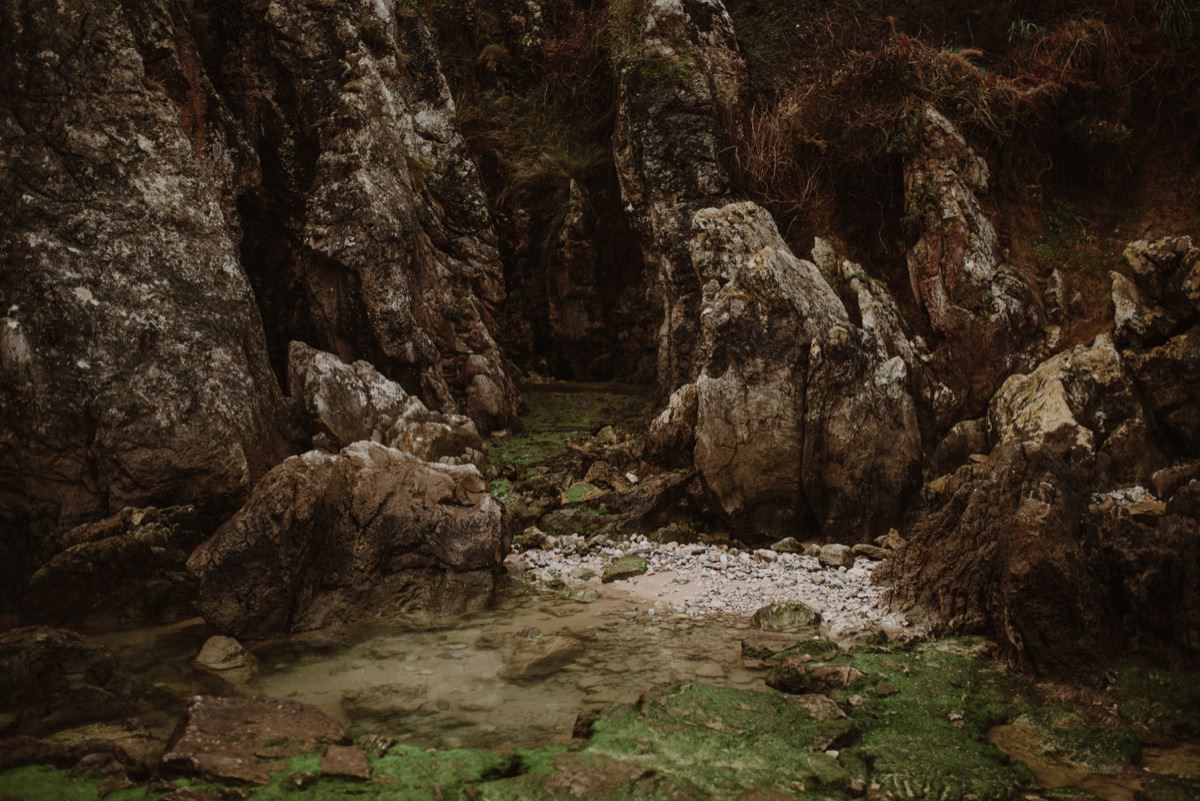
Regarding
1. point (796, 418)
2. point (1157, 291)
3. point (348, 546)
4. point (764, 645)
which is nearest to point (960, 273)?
point (1157, 291)

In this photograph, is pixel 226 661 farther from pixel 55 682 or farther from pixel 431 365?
pixel 431 365

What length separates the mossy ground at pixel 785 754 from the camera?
4.28 metres

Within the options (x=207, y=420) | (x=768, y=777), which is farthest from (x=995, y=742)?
(x=207, y=420)

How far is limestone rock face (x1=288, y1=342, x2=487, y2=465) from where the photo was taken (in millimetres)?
10102

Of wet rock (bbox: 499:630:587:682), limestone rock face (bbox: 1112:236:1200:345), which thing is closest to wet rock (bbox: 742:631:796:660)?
wet rock (bbox: 499:630:587:682)

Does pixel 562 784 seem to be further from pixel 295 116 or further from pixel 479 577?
pixel 295 116

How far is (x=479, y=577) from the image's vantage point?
8047mm

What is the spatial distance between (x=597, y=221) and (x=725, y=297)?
18.1 feet

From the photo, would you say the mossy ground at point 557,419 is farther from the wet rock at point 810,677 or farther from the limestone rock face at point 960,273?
the wet rock at point 810,677

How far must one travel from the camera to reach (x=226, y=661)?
644cm

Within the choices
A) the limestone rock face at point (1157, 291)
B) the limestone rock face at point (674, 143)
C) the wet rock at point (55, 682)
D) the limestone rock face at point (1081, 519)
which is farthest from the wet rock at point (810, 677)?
the limestone rock face at point (1157, 291)

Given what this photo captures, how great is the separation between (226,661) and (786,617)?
4553 millimetres

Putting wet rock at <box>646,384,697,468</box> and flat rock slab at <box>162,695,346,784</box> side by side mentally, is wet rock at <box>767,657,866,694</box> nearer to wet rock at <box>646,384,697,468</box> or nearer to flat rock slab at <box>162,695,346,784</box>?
flat rock slab at <box>162,695,346,784</box>

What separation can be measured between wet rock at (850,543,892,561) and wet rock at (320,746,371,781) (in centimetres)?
591
